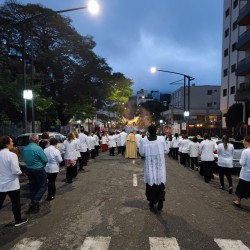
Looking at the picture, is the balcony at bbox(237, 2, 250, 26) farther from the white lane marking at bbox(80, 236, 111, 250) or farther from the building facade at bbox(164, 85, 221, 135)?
the building facade at bbox(164, 85, 221, 135)

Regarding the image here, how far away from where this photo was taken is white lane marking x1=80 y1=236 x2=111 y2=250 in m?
5.13

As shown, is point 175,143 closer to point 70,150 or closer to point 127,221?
point 70,150

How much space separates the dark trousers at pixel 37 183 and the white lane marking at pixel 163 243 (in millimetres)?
3066

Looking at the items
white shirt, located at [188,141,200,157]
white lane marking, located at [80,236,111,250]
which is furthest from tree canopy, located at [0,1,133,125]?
white lane marking, located at [80,236,111,250]

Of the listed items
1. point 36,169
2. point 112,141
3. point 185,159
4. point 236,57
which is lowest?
point 185,159

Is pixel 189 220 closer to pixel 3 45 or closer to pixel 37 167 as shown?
pixel 37 167

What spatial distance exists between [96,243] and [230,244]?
2179mm

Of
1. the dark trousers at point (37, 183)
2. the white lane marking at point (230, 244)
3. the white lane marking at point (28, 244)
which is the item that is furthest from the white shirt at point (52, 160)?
the white lane marking at point (230, 244)

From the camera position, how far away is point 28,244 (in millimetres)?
5297

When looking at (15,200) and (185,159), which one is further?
(185,159)

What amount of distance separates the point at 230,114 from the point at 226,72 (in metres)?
9.92

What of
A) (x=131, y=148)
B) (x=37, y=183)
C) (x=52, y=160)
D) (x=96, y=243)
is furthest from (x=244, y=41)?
(x=96, y=243)

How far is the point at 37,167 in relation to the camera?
24.5ft

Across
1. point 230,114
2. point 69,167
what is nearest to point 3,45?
point 230,114
